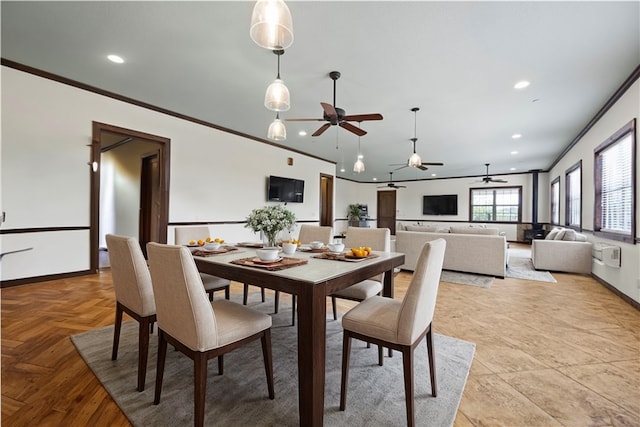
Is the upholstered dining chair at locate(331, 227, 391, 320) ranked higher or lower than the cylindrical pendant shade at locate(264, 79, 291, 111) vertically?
lower

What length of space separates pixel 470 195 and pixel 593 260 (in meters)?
6.36

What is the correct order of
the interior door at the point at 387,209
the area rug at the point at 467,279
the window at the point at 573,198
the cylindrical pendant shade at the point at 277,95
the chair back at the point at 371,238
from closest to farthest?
the cylindrical pendant shade at the point at 277,95 < the chair back at the point at 371,238 < the area rug at the point at 467,279 < the window at the point at 573,198 < the interior door at the point at 387,209

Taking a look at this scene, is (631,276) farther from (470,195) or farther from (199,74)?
(470,195)

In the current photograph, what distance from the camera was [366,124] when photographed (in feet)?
15.6

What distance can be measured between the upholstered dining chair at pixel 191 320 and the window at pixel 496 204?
10832 millimetres

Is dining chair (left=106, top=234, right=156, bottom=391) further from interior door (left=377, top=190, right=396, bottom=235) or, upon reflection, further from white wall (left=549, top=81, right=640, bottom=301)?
interior door (left=377, top=190, right=396, bottom=235)

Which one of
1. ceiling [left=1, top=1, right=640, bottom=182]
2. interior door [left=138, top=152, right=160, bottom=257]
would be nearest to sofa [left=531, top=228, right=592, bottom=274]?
ceiling [left=1, top=1, right=640, bottom=182]

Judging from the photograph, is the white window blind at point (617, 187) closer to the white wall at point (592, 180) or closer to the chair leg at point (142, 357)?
the white wall at point (592, 180)

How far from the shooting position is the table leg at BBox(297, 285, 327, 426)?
1211 mm

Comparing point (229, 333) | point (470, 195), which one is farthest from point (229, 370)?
point (470, 195)

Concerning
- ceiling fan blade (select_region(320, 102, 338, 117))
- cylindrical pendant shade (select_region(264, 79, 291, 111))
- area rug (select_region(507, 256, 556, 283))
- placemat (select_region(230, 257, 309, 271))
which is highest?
ceiling fan blade (select_region(320, 102, 338, 117))

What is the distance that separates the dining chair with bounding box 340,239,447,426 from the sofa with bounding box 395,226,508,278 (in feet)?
10.2

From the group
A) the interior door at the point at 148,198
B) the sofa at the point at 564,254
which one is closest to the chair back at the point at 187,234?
the interior door at the point at 148,198

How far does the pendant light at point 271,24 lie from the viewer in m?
1.39
